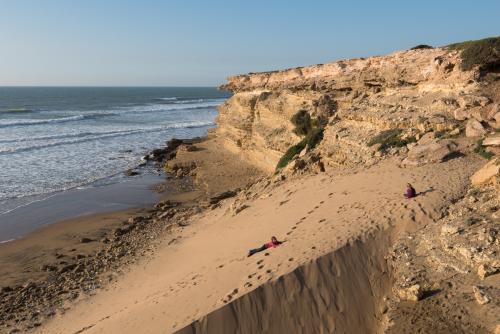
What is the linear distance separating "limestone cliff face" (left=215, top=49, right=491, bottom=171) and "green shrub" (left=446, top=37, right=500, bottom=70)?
34cm

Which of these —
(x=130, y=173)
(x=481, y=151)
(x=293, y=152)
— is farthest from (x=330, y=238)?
(x=130, y=173)

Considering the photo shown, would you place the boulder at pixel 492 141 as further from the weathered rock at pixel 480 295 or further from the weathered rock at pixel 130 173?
the weathered rock at pixel 130 173

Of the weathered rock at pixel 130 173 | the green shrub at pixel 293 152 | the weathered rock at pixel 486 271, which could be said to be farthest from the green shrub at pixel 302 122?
the weathered rock at pixel 486 271

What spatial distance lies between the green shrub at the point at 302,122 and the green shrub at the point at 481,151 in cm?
1082

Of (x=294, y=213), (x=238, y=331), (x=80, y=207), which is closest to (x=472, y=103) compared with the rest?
(x=294, y=213)

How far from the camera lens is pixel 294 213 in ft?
44.8

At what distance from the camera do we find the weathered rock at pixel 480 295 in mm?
7647

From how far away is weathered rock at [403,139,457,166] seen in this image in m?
13.8

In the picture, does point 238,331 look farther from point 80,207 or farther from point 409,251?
point 80,207

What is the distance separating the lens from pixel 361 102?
20.7 metres

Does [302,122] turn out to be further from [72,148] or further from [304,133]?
[72,148]

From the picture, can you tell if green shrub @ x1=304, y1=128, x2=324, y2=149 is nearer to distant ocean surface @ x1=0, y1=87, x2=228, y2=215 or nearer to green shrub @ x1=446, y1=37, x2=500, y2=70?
green shrub @ x1=446, y1=37, x2=500, y2=70

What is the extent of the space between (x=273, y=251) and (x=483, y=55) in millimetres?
11993

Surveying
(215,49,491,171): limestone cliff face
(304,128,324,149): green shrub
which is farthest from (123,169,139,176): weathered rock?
(304,128,324,149): green shrub
